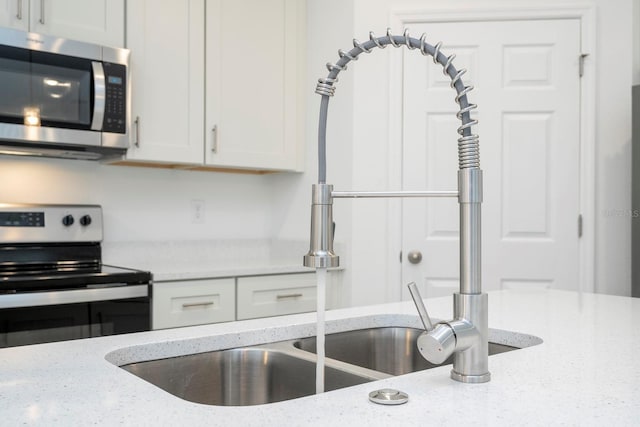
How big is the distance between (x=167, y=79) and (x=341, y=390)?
7.34 feet

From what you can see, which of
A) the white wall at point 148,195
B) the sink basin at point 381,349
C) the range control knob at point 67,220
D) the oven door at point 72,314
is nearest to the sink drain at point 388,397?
the sink basin at point 381,349

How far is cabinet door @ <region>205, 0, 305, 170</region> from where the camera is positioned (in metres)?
2.93

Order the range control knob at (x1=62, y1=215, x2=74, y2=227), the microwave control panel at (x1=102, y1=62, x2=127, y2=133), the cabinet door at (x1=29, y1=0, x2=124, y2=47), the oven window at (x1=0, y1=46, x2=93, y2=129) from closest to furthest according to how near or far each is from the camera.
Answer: the oven window at (x1=0, y1=46, x2=93, y2=129)
the cabinet door at (x1=29, y1=0, x2=124, y2=47)
the microwave control panel at (x1=102, y1=62, x2=127, y2=133)
the range control knob at (x1=62, y1=215, x2=74, y2=227)

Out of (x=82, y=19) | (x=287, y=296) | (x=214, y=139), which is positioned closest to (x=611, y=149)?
(x=287, y=296)

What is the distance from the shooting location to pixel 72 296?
2.18 m

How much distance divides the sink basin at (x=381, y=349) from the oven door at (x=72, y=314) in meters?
1.22

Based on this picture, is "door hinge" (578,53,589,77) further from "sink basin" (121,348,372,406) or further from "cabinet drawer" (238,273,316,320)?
"sink basin" (121,348,372,406)

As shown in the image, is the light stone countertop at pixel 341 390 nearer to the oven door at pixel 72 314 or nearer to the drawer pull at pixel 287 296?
the oven door at pixel 72 314

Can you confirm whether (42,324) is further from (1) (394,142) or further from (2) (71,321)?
(1) (394,142)

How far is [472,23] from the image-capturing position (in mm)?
3006

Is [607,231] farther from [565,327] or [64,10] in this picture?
[64,10]

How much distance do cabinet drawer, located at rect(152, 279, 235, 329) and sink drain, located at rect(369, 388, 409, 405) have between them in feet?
5.87

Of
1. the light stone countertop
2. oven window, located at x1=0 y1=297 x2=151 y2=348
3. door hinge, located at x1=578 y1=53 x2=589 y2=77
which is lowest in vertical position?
oven window, located at x1=0 y1=297 x2=151 y2=348

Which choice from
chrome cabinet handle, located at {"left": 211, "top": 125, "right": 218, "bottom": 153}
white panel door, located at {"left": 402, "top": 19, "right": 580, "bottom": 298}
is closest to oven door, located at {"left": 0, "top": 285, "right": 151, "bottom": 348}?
chrome cabinet handle, located at {"left": 211, "top": 125, "right": 218, "bottom": 153}
